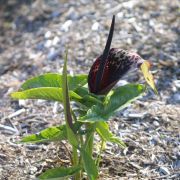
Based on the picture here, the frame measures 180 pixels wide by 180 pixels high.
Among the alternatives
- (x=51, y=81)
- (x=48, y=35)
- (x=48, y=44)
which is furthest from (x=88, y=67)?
(x=51, y=81)

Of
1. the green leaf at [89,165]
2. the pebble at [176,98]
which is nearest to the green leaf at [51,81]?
the green leaf at [89,165]

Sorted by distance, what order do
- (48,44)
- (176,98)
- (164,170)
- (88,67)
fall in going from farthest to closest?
(48,44)
(88,67)
(176,98)
(164,170)

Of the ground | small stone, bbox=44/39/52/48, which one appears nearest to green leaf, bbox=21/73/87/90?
the ground

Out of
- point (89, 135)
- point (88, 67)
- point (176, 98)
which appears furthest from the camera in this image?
point (88, 67)

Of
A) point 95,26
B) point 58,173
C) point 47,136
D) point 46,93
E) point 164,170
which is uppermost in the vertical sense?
point 95,26

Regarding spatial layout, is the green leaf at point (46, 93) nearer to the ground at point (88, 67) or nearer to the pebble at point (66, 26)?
the ground at point (88, 67)

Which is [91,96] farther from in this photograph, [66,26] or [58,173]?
[66,26]

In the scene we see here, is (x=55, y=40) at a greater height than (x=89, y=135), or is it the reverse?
(x=55, y=40)

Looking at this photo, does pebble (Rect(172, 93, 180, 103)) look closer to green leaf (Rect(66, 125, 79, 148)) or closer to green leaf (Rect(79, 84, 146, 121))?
green leaf (Rect(79, 84, 146, 121))
